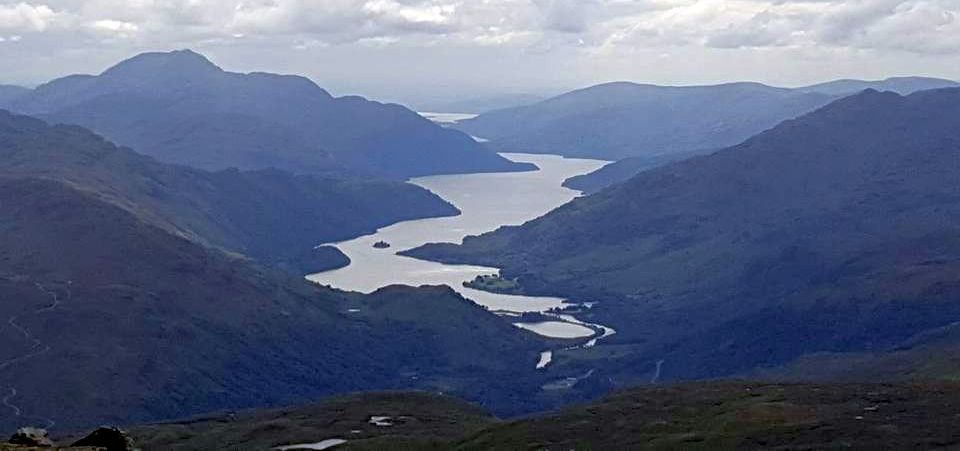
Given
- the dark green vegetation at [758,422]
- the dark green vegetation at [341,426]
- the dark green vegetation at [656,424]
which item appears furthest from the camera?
the dark green vegetation at [341,426]

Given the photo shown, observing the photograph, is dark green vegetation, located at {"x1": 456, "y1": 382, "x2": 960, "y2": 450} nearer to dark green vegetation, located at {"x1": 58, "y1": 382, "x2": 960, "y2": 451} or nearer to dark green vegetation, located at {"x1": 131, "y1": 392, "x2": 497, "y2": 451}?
dark green vegetation, located at {"x1": 58, "y1": 382, "x2": 960, "y2": 451}

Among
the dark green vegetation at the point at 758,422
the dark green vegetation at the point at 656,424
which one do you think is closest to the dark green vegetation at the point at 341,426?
the dark green vegetation at the point at 656,424

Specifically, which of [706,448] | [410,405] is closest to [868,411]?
[706,448]

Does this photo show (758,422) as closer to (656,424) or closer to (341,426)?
(656,424)

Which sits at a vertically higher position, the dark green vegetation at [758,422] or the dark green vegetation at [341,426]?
the dark green vegetation at [758,422]

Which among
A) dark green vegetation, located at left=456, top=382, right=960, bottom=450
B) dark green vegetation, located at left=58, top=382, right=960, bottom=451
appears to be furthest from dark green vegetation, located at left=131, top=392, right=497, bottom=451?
dark green vegetation, located at left=456, top=382, right=960, bottom=450

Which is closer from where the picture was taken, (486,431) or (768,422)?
(768,422)

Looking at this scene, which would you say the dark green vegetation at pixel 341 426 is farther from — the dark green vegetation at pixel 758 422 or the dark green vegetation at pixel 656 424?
the dark green vegetation at pixel 758 422

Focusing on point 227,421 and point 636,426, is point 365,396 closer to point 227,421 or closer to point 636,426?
point 227,421

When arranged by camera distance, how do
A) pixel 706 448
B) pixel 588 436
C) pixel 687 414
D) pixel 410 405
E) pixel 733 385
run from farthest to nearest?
1. pixel 410 405
2. pixel 733 385
3. pixel 687 414
4. pixel 588 436
5. pixel 706 448
